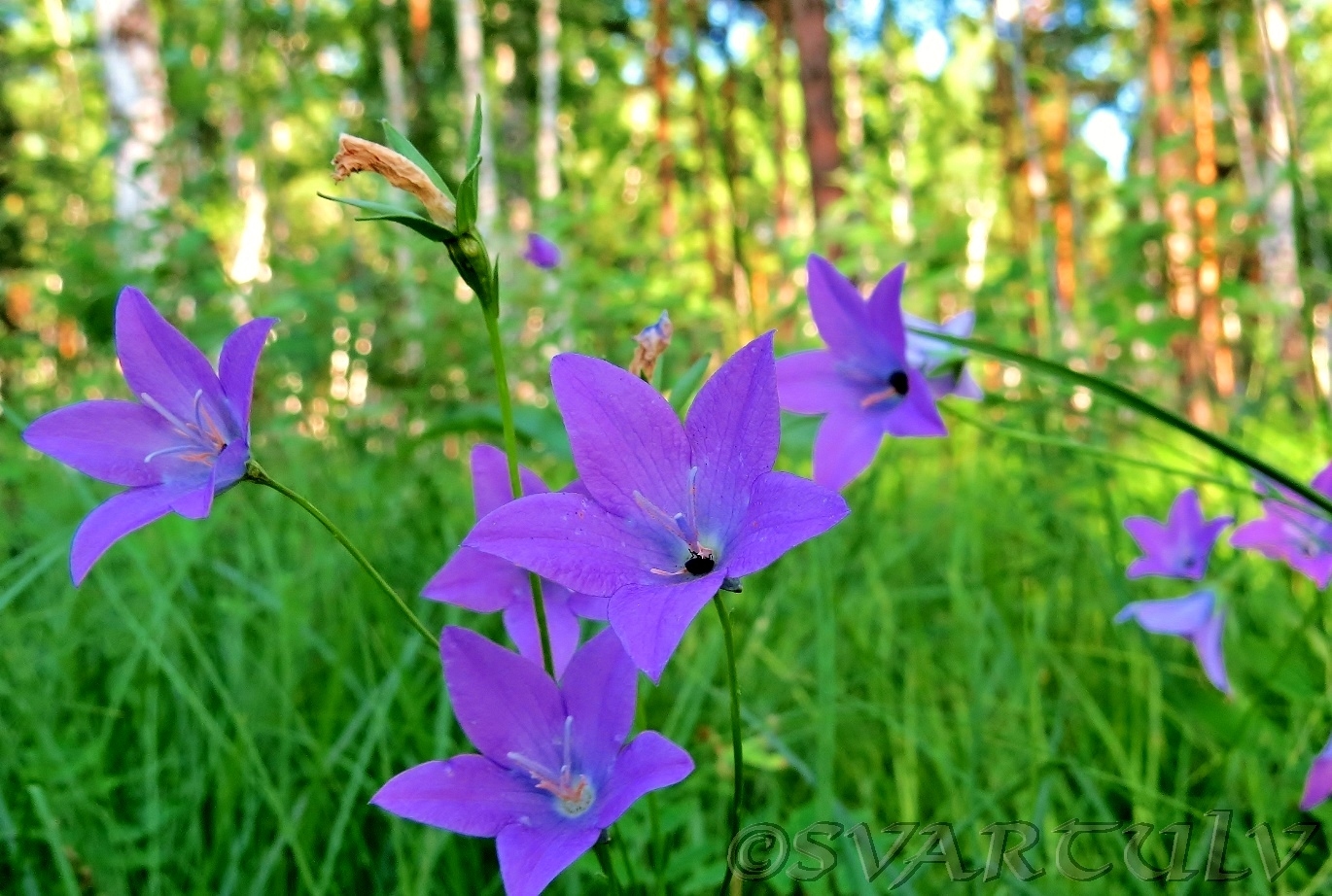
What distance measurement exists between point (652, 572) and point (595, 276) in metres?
2.98

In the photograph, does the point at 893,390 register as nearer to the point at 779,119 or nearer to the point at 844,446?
the point at 844,446

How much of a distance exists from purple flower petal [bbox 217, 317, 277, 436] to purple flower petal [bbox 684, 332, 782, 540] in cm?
24

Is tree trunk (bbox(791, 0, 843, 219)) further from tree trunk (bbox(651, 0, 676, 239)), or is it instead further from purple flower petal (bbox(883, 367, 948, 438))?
purple flower petal (bbox(883, 367, 948, 438))

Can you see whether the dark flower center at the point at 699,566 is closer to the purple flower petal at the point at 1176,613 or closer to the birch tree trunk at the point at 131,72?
the purple flower petal at the point at 1176,613

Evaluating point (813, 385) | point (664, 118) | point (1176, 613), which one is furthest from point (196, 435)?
point (664, 118)

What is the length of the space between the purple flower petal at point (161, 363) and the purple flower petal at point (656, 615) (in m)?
0.27

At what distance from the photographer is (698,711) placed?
1.18m

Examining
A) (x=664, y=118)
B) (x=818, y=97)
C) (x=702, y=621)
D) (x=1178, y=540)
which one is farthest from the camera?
(x=664, y=118)

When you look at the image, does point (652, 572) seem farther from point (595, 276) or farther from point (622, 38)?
point (622, 38)

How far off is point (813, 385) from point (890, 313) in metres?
0.10

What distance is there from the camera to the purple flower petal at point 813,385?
815 mm

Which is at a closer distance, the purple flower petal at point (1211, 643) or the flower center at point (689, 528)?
the flower center at point (689, 528)

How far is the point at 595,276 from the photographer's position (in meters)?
3.41

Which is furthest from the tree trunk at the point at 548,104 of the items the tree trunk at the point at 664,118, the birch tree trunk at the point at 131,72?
the birch tree trunk at the point at 131,72
